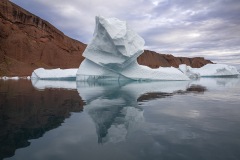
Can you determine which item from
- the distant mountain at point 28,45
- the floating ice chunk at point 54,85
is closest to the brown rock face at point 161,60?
the distant mountain at point 28,45

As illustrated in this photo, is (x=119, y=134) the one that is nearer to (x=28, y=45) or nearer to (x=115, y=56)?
(x=115, y=56)

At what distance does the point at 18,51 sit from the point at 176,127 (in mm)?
46936

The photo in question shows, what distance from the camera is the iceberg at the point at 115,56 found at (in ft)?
63.1

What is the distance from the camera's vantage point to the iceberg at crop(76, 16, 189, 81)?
63.1 ft

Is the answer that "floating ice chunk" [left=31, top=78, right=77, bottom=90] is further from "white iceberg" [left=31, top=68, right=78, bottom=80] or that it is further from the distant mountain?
the distant mountain

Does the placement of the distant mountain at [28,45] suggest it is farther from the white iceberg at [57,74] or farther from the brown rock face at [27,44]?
the white iceberg at [57,74]

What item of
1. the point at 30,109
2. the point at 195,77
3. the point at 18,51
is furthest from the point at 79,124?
the point at 18,51

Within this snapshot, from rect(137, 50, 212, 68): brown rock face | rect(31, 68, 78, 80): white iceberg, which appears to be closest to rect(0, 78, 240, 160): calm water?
rect(31, 68, 78, 80): white iceberg

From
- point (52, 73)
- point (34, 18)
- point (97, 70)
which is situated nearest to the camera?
point (97, 70)

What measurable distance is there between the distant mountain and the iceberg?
2194 cm

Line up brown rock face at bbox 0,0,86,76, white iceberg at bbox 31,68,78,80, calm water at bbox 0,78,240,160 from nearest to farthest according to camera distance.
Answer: calm water at bbox 0,78,240,160
white iceberg at bbox 31,68,78,80
brown rock face at bbox 0,0,86,76

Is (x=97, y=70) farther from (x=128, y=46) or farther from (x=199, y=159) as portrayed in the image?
(x=199, y=159)

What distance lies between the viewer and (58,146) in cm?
364

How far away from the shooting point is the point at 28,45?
48.5m
